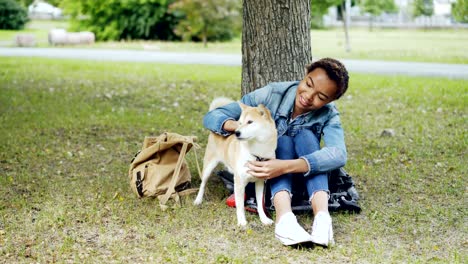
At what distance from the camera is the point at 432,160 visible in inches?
261

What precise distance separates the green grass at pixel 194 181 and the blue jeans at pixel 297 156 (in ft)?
0.99

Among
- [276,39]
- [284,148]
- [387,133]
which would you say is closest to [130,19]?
[387,133]

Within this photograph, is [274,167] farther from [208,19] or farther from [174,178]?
[208,19]

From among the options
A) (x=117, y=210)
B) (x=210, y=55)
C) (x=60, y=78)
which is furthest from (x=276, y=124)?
(x=210, y=55)

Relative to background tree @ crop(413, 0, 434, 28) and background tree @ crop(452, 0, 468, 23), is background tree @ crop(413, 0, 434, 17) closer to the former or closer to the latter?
background tree @ crop(413, 0, 434, 28)

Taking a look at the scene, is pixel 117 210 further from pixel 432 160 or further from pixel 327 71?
pixel 432 160

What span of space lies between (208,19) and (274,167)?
20.2 metres

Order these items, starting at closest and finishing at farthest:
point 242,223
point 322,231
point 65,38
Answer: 1. point 322,231
2. point 242,223
3. point 65,38

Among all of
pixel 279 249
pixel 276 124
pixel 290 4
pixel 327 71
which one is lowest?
pixel 279 249

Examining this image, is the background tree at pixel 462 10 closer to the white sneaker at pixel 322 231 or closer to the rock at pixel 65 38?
the rock at pixel 65 38

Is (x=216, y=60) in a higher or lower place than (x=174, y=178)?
Answer: higher

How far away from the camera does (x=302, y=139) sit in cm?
468

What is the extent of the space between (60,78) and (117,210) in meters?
7.63

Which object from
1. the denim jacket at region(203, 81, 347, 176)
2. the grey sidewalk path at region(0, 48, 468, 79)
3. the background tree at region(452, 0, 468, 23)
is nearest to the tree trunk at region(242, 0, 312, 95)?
the denim jacket at region(203, 81, 347, 176)
